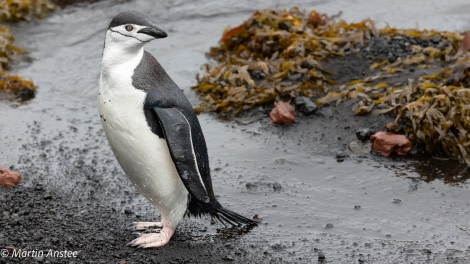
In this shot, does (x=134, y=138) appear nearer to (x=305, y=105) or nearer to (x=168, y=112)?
(x=168, y=112)

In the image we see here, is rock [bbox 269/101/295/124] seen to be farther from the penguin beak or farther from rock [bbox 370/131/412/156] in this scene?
the penguin beak

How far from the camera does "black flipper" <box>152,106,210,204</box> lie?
14.0 feet

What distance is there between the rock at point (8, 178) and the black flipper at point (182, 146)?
70.7 inches

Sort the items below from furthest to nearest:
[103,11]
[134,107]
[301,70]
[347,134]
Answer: [103,11] < [301,70] < [347,134] < [134,107]

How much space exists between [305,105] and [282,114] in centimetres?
28

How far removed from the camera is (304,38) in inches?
318

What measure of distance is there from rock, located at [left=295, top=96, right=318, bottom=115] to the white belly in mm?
2515

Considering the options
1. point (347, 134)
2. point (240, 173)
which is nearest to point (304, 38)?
point (347, 134)

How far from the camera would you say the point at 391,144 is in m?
6.20

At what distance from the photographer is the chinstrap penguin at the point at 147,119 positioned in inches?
169

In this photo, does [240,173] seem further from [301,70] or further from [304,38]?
[304,38]

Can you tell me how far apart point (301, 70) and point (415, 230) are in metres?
2.82

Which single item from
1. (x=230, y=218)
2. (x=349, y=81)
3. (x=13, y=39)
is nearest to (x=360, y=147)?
(x=349, y=81)

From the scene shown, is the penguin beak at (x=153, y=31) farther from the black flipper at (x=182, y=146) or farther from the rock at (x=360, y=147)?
the rock at (x=360, y=147)
